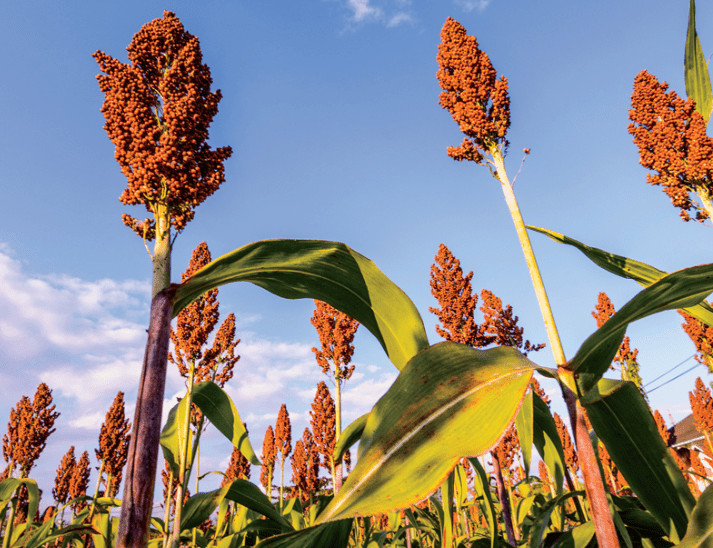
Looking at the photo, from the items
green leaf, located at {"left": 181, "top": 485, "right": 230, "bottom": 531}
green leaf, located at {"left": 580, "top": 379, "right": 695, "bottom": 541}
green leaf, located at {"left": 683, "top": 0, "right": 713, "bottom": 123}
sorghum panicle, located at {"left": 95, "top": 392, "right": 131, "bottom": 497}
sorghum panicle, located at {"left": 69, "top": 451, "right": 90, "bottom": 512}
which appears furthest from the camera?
sorghum panicle, located at {"left": 69, "top": 451, "right": 90, "bottom": 512}

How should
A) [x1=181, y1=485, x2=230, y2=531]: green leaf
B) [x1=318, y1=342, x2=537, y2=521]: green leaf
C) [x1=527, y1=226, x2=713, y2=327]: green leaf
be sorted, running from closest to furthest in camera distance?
[x1=318, y1=342, x2=537, y2=521]: green leaf
[x1=527, y1=226, x2=713, y2=327]: green leaf
[x1=181, y1=485, x2=230, y2=531]: green leaf

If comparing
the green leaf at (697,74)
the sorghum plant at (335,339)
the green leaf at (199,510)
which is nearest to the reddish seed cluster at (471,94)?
the green leaf at (697,74)

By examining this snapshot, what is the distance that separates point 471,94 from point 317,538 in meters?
3.27

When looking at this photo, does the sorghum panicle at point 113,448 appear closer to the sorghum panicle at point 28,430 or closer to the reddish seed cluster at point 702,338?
the sorghum panicle at point 28,430

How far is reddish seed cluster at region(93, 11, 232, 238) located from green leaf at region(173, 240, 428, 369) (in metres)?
0.73

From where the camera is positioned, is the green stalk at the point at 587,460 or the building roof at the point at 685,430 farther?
the building roof at the point at 685,430

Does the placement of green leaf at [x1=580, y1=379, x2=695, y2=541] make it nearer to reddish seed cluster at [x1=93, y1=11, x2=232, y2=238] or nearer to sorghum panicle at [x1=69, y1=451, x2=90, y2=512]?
reddish seed cluster at [x1=93, y1=11, x2=232, y2=238]

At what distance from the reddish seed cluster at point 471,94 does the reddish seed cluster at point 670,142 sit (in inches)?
211

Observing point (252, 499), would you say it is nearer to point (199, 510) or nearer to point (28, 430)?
point (199, 510)

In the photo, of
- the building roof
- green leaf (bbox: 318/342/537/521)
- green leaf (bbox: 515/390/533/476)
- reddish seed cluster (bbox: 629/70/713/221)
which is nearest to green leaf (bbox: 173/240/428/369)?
green leaf (bbox: 318/342/537/521)

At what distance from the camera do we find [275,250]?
906mm

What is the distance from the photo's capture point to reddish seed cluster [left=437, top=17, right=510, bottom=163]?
2.92 metres

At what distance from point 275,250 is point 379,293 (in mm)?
306

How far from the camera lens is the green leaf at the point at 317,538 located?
2.56 ft
